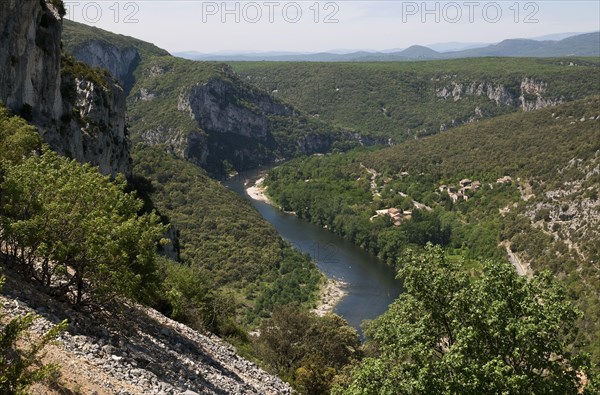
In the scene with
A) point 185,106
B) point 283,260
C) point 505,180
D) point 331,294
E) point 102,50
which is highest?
point 102,50

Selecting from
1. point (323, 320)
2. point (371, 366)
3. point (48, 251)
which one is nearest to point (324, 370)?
point (323, 320)

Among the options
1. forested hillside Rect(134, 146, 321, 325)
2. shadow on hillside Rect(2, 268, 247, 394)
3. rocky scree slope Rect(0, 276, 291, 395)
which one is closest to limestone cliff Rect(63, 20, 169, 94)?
forested hillside Rect(134, 146, 321, 325)

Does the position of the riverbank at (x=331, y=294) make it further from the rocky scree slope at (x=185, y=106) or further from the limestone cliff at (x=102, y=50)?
the limestone cliff at (x=102, y=50)

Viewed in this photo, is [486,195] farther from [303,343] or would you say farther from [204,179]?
[303,343]

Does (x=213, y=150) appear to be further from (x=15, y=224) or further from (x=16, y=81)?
(x=15, y=224)

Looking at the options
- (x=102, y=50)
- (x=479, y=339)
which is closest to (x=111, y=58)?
(x=102, y=50)

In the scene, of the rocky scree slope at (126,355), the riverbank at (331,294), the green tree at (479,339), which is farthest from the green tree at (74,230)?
the riverbank at (331,294)
